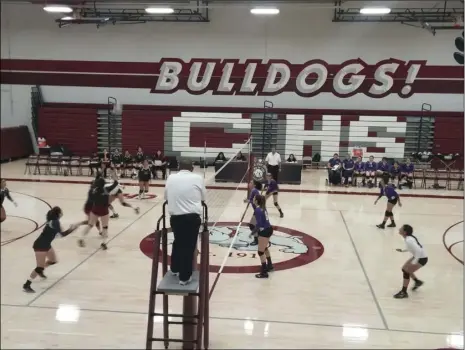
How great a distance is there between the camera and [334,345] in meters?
5.59

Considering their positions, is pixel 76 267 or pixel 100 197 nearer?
pixel 76 267

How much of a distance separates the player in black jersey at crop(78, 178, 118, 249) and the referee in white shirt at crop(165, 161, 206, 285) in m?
3.83

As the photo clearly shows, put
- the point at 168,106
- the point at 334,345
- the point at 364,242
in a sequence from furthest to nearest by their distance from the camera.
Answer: the point at 168,106 → the point at 364,242 → the point at 334,345

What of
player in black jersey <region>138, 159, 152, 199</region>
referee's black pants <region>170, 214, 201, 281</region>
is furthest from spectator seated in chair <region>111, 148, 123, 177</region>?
referee's black pants <region>170, 214, 201, 281</region>

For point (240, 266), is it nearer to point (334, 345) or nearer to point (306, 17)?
point (334, 345)

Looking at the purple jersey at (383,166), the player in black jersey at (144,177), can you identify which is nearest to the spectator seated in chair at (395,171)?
the purple jersey at (383,166)

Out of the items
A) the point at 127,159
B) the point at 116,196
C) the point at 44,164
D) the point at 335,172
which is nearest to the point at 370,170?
the point at 335,172

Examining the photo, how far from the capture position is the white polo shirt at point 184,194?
4402 mm

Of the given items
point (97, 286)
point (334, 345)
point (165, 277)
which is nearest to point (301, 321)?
point (334, 345)

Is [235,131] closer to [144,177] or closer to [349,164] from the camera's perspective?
[349,164]

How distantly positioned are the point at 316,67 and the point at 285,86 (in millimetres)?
1661

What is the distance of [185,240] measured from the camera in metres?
4.48

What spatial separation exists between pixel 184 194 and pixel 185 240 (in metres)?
0.47

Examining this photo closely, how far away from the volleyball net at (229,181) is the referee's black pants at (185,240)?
789 cm
